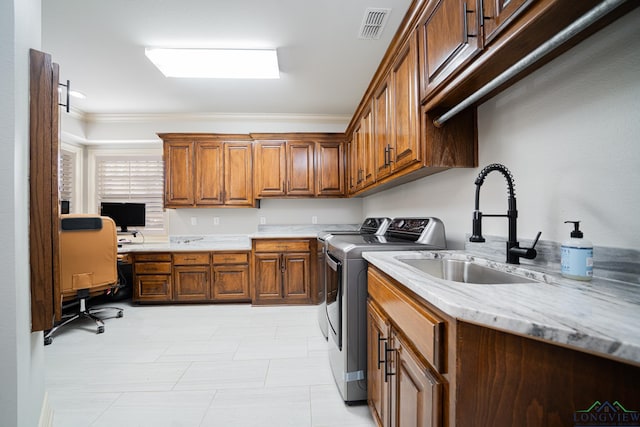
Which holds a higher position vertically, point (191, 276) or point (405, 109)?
point (405, 109)

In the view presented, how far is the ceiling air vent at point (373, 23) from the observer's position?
6.68ft

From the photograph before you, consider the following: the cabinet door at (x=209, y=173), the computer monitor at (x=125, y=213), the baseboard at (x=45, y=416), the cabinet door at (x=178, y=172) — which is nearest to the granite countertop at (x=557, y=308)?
the baseboard at (x=45, y=416)

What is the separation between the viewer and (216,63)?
8.42 feet

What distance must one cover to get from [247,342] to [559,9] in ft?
9.03

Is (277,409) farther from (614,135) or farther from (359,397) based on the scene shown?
(614,135)

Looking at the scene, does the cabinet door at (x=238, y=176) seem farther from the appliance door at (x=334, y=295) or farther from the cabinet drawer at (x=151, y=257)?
the appliance door at (x=334, y=295)

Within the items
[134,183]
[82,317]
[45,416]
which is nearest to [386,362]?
[45,416]

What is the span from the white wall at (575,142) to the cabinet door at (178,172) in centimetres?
356

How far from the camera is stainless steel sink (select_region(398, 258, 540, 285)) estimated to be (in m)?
1.12

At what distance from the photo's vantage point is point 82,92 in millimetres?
3246

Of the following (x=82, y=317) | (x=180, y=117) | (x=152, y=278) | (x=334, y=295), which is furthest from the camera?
(x=180, y=117)

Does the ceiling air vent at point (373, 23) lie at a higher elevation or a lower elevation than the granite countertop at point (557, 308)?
higher

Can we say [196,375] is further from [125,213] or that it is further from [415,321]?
[125,213]

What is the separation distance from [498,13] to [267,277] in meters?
3.25
